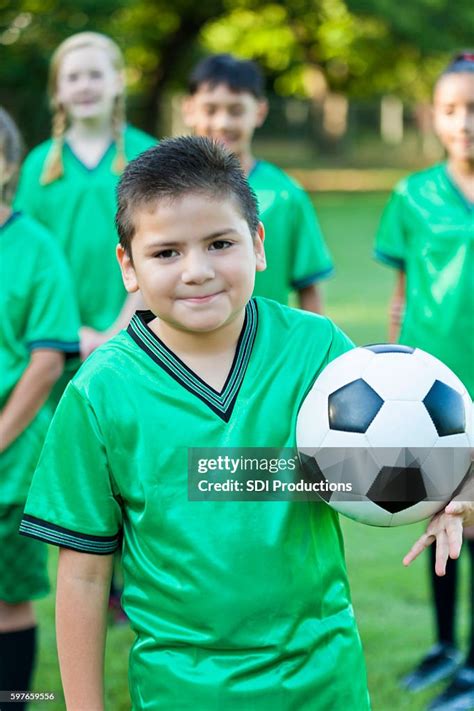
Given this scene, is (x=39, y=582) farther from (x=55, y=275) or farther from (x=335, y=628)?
(x=335, y=628)

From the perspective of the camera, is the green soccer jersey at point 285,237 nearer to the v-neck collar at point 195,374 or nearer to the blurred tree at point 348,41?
the v-neck collar at point 195,374

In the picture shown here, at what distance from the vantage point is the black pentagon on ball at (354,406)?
5.91 feet

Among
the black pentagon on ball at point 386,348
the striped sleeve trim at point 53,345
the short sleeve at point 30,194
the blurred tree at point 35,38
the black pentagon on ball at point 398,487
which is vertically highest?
the blurred tree at point 35,38

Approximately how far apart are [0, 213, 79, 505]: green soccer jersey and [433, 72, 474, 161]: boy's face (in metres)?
1.34

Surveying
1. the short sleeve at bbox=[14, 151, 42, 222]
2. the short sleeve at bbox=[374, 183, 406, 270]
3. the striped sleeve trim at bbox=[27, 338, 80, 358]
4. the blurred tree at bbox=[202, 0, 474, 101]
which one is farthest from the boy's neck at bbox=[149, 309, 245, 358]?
the blurred tree at bbox=[202, 0, 474, 101]

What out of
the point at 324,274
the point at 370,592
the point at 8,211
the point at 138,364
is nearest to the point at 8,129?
the point at 8,211

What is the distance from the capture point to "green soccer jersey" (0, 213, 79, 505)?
285 centimetres

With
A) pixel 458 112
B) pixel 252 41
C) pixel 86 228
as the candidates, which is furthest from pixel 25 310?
pixel 252 41

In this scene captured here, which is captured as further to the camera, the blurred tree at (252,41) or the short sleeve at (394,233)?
the blurred tree at (252,41)

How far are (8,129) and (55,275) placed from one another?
461 millimetres

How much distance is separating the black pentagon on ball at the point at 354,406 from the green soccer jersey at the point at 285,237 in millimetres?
1676

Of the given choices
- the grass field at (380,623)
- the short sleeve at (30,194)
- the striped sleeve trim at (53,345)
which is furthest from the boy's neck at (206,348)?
the short sleeve at (30,194)

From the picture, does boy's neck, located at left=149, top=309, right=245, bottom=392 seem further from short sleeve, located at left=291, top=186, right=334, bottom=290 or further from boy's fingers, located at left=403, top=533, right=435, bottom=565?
short sleeve, located at left=291, top=186, right=334, bottom=290

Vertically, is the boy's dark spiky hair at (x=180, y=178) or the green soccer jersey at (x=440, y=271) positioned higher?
the green soccer jersey at (x=440, y=271)
